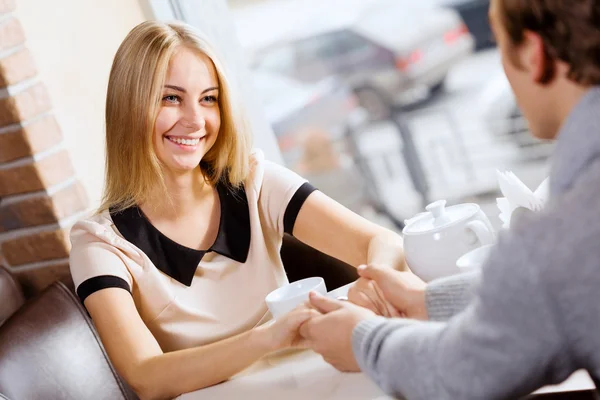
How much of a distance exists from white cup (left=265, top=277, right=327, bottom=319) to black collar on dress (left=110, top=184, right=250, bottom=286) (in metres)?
0.38

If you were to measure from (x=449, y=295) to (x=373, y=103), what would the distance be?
2.94 metres

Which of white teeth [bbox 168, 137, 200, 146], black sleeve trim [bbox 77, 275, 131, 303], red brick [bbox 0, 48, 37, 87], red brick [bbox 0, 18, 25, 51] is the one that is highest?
red brick [bbox 0, 18, 25, 51]

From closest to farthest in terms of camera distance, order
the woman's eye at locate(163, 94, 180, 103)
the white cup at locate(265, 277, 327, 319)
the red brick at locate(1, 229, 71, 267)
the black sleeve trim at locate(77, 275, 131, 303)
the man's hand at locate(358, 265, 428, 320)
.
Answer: the man's hand at locate(358, 265, 428, 320) → the white cup at locate(265, 277, 327, 319) → the black sleeve trim at locate(77, 275, 131, 303) → the woman's eye at locate(163, 94, 180, 103) → the red brick at locate(1, 229, 71, 267)

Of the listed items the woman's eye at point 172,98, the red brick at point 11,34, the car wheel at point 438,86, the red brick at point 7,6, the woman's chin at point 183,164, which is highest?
the red brick at point 7,6

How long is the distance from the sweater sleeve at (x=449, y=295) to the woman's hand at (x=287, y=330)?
0.18 metres

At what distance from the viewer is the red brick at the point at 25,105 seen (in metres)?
1.88

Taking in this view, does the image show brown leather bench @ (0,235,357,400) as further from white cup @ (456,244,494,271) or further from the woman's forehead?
white cup @ (456,244,494,271)

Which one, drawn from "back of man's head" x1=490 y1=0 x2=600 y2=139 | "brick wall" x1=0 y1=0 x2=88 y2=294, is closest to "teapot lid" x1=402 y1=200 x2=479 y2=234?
"back of man's head" x1=490 y1=0 x2=600 y2=139

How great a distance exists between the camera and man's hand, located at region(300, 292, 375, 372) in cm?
98

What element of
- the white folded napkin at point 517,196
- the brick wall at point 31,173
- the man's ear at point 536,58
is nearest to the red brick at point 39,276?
the brick wall at point 31,173

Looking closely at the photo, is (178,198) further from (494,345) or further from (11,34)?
(494,345)

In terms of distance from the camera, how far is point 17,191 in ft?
6.45

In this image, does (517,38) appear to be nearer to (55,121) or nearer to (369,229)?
(369,229)

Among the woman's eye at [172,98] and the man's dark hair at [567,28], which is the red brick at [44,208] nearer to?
the woman's eye at [172,98]
